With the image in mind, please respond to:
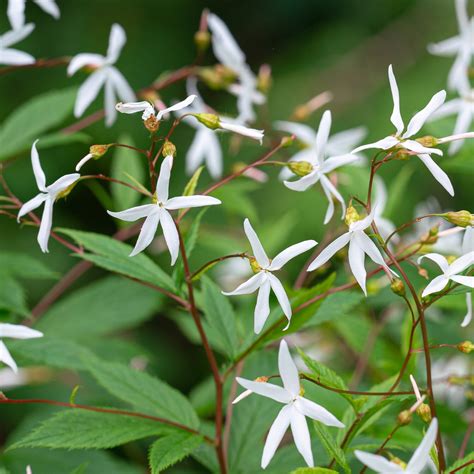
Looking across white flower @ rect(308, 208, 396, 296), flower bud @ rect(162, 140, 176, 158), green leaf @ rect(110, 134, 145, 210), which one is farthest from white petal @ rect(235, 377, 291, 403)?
green leaf @ rect(110, 134, 145, 210)

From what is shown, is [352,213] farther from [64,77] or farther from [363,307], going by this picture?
[64,77]

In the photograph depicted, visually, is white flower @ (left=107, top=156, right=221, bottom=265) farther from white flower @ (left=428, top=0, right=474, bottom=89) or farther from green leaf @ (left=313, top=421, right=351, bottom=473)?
white flower @ (left=428, top=0, right=474, bottom=89)

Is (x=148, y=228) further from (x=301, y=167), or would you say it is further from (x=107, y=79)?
(x=107, y=79)

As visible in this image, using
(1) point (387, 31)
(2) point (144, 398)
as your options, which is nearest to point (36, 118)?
(2) point (144, 398)

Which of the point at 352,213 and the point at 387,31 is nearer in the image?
the point at 352,213

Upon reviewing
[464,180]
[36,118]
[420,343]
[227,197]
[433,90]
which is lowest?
[464,180]

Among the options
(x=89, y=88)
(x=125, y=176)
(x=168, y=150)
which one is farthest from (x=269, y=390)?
(x=89, y=88)
